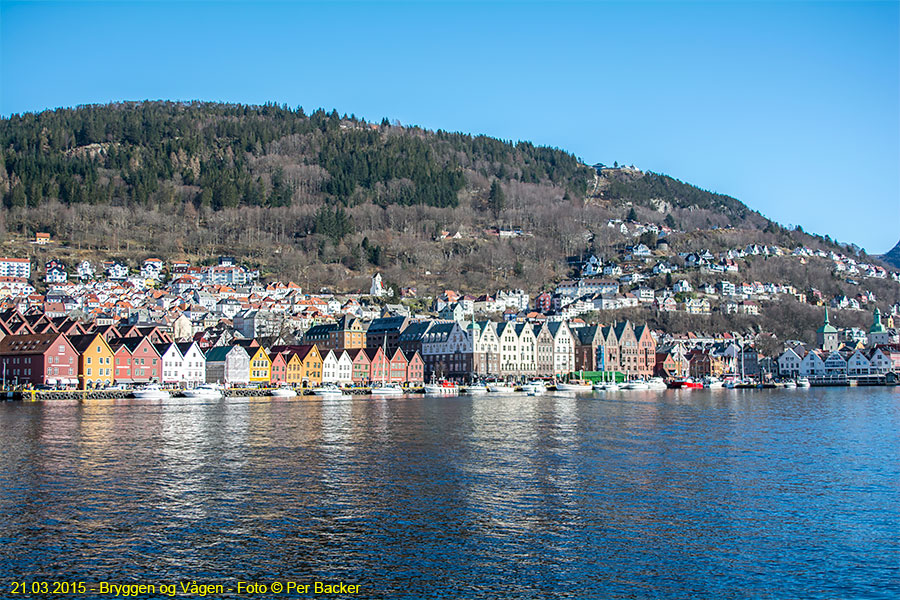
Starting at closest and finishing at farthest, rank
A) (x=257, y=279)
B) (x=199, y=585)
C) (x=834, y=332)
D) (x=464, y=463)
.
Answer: (x=199, y=585) < (x=464, y=463) < (x=834, y=332) < (x=257, y=279)

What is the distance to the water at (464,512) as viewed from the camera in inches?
706

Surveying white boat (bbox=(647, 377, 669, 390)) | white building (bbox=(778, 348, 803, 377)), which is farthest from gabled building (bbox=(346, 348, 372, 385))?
white building (bbox=(778, 348, 803, 377))

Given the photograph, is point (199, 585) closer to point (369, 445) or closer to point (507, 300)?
point (369, 445)

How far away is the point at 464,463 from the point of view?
32.4 m

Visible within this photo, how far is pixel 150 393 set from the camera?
79000 mm

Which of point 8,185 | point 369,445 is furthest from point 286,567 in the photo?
point 8,185

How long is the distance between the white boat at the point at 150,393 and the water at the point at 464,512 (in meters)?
35.5

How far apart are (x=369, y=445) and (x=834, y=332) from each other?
487 ft

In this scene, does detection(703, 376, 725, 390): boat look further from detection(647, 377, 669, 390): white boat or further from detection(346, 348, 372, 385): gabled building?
detection(346, 348, 372, 385): gabled building

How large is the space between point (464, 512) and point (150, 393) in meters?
62.5

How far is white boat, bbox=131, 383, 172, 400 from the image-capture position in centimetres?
7869

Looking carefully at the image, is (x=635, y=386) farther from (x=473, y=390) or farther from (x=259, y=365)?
(x=259, y=365)

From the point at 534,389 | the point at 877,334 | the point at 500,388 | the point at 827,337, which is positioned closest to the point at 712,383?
the point at 534,389

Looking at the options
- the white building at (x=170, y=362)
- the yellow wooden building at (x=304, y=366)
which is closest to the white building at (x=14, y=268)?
the yellow wooden building at (x=304, y=366)
